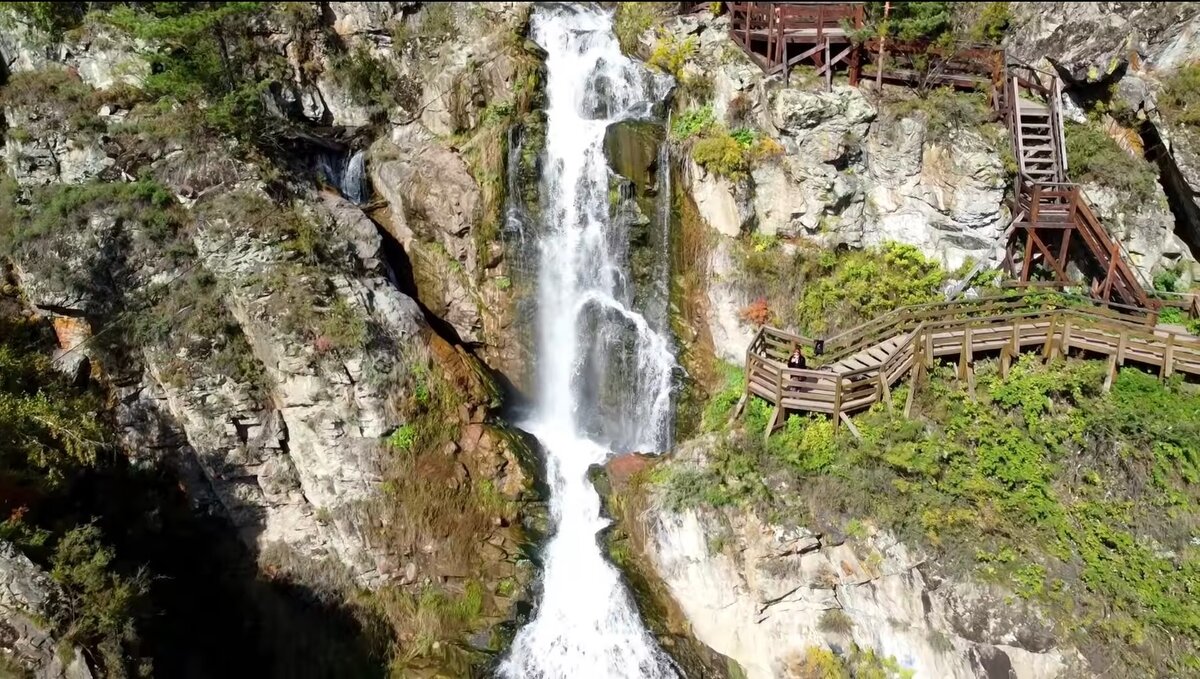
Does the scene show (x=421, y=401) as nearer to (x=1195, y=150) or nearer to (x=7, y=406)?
(x=7, y=406)

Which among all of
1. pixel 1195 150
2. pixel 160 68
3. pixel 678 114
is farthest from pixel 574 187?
pixel 1195 150

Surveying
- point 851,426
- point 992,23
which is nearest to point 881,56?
point 992,23

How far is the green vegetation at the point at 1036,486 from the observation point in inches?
445

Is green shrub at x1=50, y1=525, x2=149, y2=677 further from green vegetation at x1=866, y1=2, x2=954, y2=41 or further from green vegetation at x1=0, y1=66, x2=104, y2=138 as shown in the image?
green vegetation at x1=866, y1=2, x2=954, y2=41

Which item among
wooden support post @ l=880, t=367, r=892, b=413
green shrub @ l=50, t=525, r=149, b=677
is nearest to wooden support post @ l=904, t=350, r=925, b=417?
wooden support post @ l=880, t=367, r=892, b=413

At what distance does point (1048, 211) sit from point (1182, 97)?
12.3 ft

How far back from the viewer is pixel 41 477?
36.9ft

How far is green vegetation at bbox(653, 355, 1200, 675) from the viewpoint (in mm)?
11312

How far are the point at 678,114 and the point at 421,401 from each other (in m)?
11.1

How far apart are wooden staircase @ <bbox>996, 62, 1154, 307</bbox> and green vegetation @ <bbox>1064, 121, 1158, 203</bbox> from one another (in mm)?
476

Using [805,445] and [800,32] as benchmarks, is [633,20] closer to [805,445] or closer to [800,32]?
[800,32]

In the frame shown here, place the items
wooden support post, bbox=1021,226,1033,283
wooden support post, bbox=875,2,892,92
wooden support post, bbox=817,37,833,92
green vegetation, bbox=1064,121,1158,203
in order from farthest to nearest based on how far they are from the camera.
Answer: wooden support post, bbox=817,37,833,92, wooden support post, bbox=875,2,892,92, wooden support post, bbox=1021,226,1033,283, green vegetation, bbox=1064,121,1158,203

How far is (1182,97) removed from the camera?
15.6 metres

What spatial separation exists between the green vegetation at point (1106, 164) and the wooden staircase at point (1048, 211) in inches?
18.7
